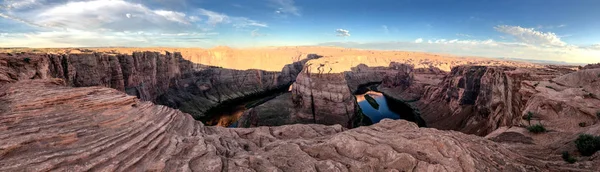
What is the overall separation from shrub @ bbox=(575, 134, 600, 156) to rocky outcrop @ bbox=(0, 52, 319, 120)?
34.5 m

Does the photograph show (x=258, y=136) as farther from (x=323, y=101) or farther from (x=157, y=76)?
(x=157, y=76)

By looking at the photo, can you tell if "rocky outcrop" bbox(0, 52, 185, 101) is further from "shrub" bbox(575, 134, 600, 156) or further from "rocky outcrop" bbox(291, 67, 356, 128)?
"rocky outcrop" bbox(291, 67, 356, 128)

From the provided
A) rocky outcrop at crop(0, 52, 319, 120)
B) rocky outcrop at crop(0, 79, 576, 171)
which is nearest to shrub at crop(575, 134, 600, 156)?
rocky outcrop at crop(0, 79, 576, 171)

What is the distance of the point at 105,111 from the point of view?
14.7 meters

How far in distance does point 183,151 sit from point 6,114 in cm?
785

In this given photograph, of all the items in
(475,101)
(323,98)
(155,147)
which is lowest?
(323,98)

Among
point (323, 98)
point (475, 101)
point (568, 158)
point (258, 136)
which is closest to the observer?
point (568, 158)

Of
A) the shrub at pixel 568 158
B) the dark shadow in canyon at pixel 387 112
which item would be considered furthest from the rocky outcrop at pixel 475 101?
the shrub at pixel 568 158

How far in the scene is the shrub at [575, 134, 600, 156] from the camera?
1156 cm

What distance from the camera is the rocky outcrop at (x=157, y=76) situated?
91.8ft

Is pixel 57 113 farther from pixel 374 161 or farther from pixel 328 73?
pixel 328 73

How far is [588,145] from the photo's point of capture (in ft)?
38.5

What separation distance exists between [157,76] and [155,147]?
67.6 metres

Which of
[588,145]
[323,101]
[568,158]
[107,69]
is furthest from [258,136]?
[107,69]
